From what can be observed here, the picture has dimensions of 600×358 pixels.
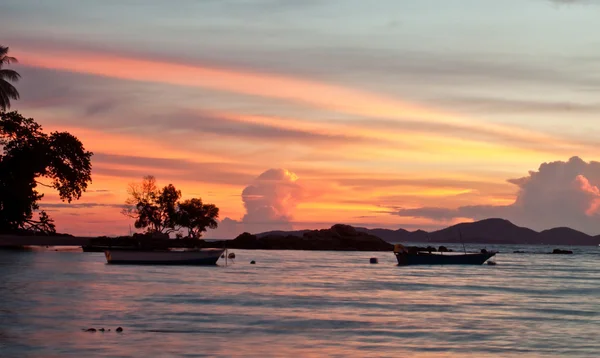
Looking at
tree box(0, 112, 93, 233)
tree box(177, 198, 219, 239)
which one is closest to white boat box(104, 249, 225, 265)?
tree box(0, 112, 93, 233)

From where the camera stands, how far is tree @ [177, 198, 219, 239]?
556 feet

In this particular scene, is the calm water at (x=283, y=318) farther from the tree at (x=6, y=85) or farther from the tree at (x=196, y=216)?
the tree at (x=196, y=216)

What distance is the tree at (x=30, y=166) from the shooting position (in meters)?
110

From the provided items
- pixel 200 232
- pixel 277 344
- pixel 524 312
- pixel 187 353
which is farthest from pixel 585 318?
pixel 200 232

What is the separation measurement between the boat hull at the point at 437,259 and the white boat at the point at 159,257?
1219 inches

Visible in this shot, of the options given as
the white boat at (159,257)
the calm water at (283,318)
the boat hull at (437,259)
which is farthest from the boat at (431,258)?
the calm water at (283,318)

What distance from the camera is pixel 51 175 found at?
383ft

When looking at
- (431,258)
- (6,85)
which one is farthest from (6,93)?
(431,258)

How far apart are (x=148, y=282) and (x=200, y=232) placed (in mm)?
114539

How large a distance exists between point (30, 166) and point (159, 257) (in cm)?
2852

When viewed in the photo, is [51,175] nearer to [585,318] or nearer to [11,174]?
[11,174]

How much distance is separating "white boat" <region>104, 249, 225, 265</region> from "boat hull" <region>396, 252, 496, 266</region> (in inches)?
1219

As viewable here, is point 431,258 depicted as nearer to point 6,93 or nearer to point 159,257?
point 159,257

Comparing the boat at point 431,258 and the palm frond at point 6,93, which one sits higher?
the palm frond at point 6,93
